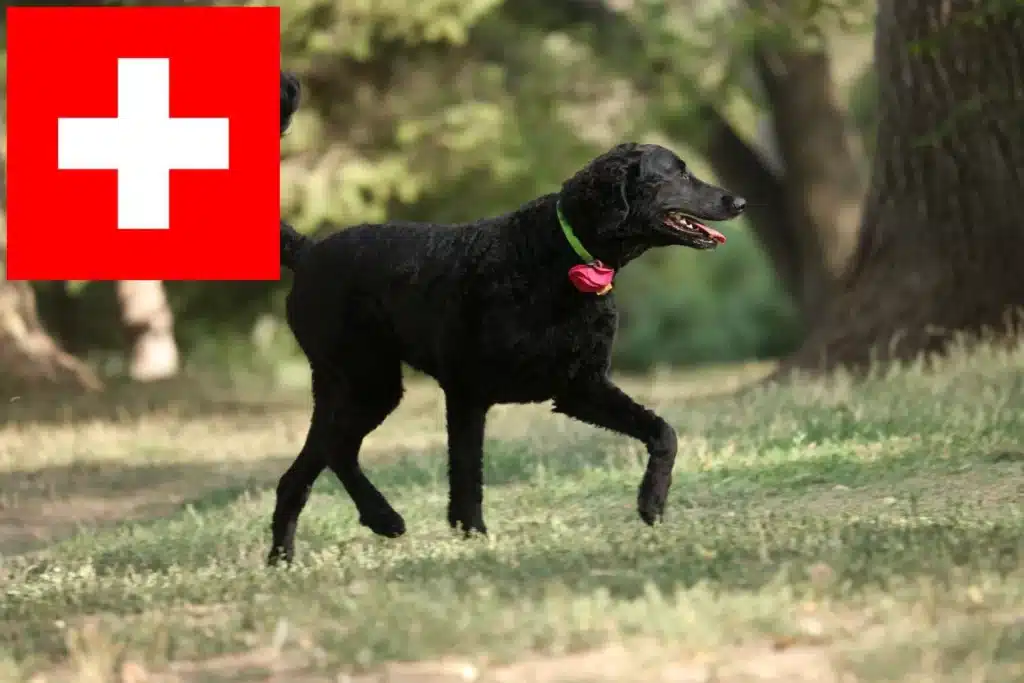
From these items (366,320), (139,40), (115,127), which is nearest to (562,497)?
(366,320)

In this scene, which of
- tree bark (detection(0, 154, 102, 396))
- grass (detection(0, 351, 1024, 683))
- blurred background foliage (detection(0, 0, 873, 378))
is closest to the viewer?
grass (detection(0, 351, 1024, 683))

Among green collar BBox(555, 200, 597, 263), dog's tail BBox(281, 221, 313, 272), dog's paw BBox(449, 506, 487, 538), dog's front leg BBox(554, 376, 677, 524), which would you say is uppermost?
green collar BBox(555, 200, 597, 263)

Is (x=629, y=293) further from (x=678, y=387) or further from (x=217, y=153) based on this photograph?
(x=217, y=153)

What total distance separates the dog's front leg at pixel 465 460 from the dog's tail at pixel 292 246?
3.57 feet

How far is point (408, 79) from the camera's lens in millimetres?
18594

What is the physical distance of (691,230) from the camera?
22.9ft

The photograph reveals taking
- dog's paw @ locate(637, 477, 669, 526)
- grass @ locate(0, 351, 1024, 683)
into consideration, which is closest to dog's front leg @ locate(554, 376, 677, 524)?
dog's paw @ locate(637, 477, 669, 526)

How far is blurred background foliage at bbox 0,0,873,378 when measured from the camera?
1756 centimetres

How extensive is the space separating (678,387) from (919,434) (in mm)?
8246

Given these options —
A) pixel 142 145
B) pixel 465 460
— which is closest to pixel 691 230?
pixel 465 460

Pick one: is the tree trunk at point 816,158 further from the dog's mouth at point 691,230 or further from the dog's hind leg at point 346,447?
the dog's mouth at point 691,230

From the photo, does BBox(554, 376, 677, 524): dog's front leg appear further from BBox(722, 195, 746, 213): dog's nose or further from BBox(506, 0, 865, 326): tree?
BBox(506, 0, 865, 326): tree

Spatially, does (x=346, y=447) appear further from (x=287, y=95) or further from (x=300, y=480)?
(x=287, y=95)

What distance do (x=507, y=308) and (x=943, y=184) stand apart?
6.31 meters
